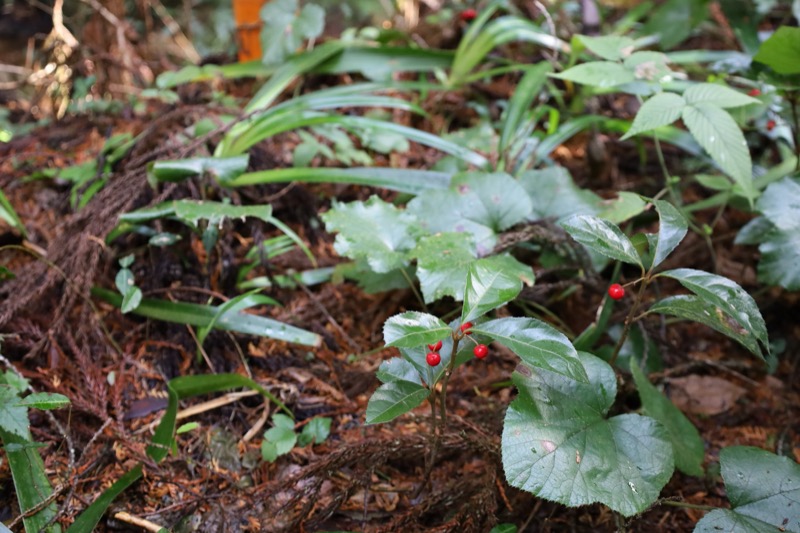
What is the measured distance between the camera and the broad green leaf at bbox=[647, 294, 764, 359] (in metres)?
1.01

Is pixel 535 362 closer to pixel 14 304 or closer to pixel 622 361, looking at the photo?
pixel 622 361

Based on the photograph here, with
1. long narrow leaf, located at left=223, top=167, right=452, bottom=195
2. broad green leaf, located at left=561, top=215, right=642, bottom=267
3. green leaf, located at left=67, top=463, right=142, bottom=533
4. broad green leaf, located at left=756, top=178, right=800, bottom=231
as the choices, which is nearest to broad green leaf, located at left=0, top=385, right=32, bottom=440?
green leaf, located at left=67, top=463, right=142, bottom=533

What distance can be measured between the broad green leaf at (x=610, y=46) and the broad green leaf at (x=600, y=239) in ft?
2.36

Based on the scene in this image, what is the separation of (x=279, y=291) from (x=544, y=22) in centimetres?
174

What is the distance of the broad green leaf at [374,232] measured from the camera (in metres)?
1.43

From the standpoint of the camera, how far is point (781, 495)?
1010 millimetres

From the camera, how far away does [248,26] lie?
2.67 meters

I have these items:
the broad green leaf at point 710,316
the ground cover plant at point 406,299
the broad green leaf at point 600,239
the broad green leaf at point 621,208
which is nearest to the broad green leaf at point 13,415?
the ground cover plant at point 406,299

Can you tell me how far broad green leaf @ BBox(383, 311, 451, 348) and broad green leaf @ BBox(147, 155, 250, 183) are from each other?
3.05ft

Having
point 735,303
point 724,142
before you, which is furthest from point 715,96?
point 735,303

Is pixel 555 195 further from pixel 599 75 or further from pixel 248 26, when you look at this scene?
pixel 248 26

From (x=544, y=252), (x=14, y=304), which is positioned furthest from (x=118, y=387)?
(x=544, y=252)

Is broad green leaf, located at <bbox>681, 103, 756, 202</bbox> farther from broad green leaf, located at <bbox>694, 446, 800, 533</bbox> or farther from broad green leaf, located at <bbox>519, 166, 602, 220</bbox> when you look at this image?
broad green leaf, located at <bbox>694, 446, 800, 533</bbox>

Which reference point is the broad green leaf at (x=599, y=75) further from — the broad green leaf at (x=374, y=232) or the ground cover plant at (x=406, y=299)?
the broad green leaf at (x=374, y=232)
